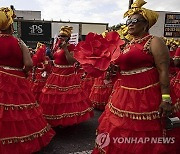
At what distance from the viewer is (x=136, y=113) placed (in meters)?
3.06

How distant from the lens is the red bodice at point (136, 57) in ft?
10.1

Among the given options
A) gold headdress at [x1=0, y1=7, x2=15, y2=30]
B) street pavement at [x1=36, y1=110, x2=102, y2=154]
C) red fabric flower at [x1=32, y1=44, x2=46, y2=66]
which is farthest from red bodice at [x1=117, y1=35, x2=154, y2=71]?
red fabric flower at [x1=32, y1=44, x2=46, y2=66]

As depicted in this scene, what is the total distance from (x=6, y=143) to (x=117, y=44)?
193 centimetres

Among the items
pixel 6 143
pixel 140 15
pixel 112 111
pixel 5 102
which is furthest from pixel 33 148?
pixel 140 15

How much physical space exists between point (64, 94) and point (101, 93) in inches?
82.9

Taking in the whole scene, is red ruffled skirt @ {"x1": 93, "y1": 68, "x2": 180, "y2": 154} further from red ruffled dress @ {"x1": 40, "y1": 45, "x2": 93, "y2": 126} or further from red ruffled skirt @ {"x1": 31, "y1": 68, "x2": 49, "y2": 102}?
red ruffled skirt @ {"x1": 31, "y1": 68, "x2": 49, "y2": 102}

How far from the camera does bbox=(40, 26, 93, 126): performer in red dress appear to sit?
569 centimetres

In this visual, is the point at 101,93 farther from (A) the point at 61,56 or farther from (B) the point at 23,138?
(B) the point at 23,138

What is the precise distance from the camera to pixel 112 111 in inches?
130

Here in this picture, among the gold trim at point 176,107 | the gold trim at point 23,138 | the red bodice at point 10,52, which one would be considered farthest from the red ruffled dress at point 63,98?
the gold trim at point 176,107

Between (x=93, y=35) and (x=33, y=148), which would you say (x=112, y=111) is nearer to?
(x=93, y=35)

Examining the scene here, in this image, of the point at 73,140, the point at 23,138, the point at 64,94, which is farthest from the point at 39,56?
the point at 23,138

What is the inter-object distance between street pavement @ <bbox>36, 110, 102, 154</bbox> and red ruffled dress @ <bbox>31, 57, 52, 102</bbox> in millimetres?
2285

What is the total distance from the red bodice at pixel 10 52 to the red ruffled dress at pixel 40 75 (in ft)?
13.5
